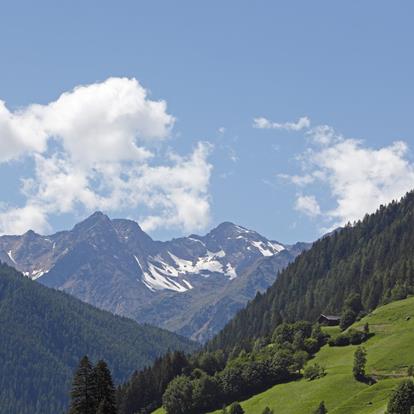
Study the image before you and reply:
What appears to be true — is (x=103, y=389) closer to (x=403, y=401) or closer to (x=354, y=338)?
(x=403, y=401)

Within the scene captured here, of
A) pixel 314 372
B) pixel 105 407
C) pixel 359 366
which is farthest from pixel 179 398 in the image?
pixel 105 407

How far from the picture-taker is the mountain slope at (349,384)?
464 ft

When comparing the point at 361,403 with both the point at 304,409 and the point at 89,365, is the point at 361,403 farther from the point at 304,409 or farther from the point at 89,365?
the point at 89,365

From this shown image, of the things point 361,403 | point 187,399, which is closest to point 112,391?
point 361,403

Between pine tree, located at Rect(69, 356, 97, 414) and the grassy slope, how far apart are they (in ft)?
214

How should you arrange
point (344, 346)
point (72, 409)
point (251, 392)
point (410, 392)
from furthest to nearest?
point (344, 346) < point (251, 392) < point (410, 392) < point (72, 409)

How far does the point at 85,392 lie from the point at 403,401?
60466mm

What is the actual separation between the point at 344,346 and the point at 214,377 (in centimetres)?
3392

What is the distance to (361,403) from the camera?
140000 millimetres

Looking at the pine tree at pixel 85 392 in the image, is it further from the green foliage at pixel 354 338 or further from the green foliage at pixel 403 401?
the green foliage at pixel 354 338

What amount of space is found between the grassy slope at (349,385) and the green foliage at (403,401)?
7.34m

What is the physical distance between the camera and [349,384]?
15888cm

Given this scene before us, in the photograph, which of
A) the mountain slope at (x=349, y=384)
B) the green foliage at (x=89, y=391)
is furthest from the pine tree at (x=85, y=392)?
the mountain slope at (x=349, y=384)

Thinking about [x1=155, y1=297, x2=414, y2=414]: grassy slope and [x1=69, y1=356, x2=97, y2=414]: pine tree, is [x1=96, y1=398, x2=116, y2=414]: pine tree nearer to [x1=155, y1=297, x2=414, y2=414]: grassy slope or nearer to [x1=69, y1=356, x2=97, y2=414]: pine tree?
[x1=69, y1=356, x2=97, y2=414]: pine tree
